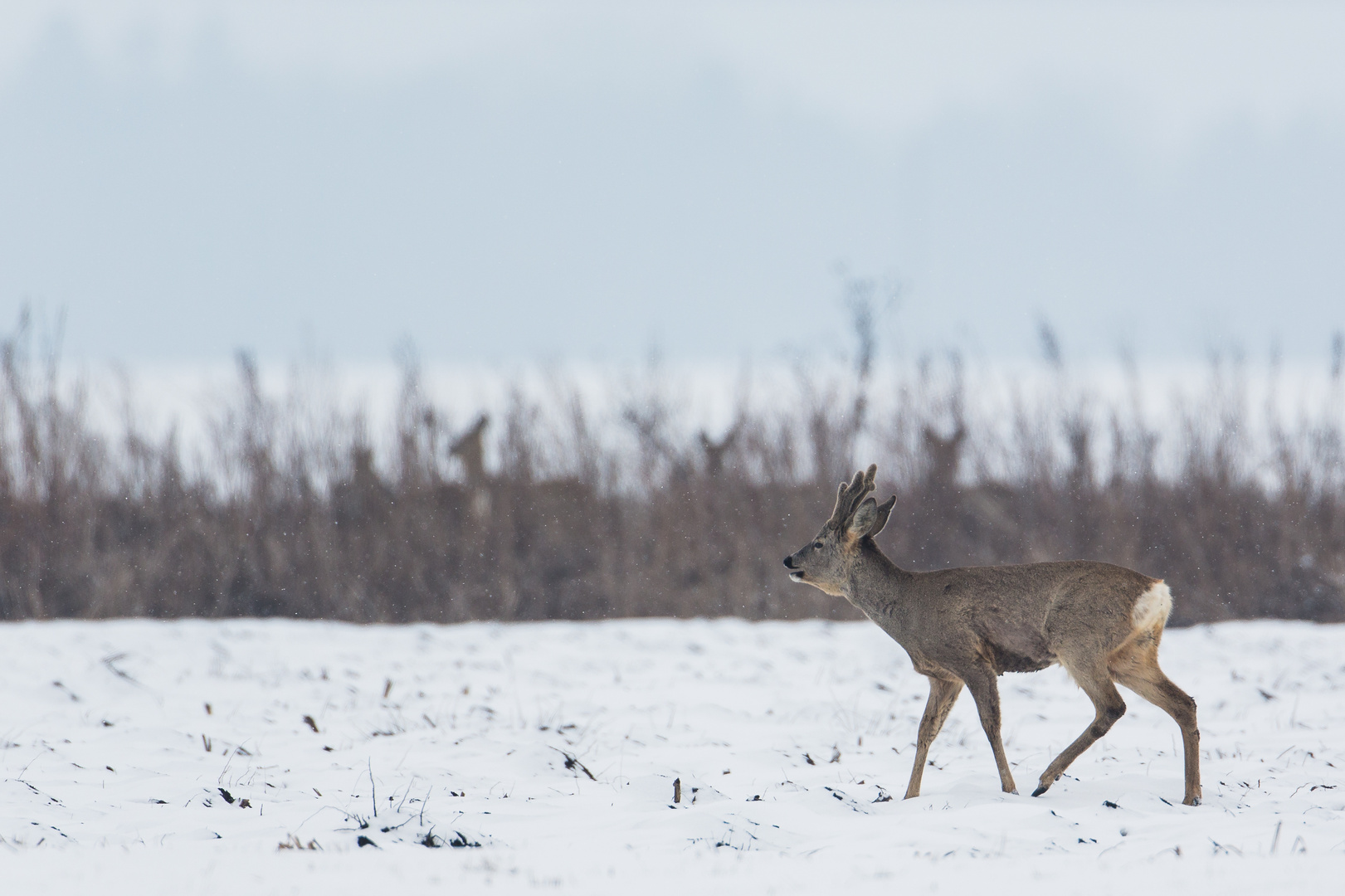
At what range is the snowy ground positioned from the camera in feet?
12.1

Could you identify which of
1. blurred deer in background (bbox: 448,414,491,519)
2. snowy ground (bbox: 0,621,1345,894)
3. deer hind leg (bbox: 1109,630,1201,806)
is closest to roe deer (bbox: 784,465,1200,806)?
deer hind leg (bbox: 1109,630,1201,806)

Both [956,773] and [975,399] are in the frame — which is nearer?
[956,773]

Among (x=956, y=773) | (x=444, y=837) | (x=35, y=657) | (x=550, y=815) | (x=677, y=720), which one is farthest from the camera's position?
(x=35, y=657)

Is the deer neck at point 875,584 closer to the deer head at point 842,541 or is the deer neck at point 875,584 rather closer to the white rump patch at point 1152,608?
the deer head at point 842,541

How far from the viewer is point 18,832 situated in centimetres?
425

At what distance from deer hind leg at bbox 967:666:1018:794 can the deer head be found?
726mm

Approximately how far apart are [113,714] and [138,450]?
6.89 meters

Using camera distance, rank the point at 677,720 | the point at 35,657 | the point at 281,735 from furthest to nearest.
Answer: the point at 35,657 < the point at 677,720 < the point at 281,735

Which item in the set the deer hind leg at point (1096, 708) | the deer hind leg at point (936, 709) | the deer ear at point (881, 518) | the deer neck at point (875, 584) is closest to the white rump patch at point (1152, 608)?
the deer hind leg at point (1096, 708)

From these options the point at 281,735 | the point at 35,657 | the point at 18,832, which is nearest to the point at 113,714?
the point at 281,735

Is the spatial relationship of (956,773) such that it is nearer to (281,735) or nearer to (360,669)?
(281,735)

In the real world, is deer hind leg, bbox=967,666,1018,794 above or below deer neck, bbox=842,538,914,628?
below

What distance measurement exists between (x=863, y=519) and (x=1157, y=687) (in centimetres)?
133

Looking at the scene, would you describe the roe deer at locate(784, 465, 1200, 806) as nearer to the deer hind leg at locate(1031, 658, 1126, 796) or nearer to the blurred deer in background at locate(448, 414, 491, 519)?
the deer hind leg at locate(1031, 658, 1126, 796)
